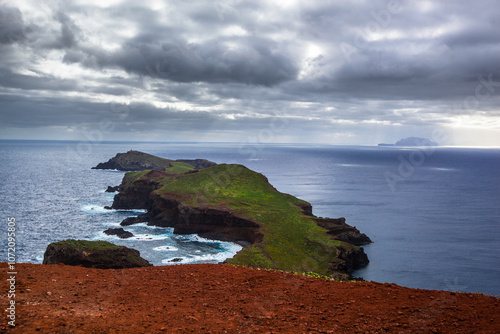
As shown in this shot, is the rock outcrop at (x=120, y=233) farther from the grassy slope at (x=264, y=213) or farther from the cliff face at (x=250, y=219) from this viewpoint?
the grassy slope at (x=264, y=213)

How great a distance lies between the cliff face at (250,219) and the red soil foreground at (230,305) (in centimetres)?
3543

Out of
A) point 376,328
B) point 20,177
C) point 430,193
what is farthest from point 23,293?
point 20,177

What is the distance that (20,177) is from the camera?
181500 millimetres

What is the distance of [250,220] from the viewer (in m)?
76.4

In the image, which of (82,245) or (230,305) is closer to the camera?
(230,305)

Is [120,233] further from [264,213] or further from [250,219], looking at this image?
[264,213]

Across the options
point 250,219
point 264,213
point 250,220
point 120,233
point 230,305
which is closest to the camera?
point 230,305

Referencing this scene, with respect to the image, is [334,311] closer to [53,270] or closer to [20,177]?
[53,270]

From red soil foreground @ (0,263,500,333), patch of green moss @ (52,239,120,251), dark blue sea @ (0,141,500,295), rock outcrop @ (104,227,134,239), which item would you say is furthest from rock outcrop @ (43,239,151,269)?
rock outcrop @ (104,227,134,239)

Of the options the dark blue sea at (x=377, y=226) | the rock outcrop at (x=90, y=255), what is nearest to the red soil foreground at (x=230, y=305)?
the rock outcrop at (x=90, y=255)

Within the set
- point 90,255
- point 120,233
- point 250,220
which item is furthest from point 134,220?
point 90,255

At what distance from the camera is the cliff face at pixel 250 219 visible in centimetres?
5912

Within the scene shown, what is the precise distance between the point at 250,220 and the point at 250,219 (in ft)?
1.71

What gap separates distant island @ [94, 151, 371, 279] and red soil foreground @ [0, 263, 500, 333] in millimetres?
35146
